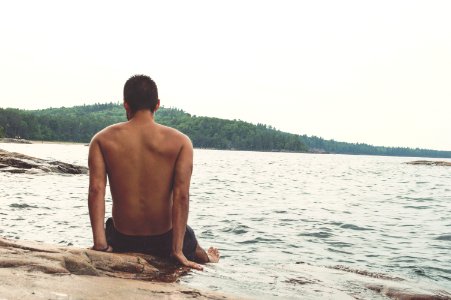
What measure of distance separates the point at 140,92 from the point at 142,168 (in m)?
0.82

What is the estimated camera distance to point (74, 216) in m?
14.3

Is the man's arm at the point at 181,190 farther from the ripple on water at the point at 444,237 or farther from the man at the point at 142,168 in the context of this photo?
the ripple on water at the point at 444,237

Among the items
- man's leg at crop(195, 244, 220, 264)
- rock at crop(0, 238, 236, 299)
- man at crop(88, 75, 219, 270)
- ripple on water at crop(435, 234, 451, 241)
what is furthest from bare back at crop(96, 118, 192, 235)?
ripple on water at crop(435, 234, 451, 241)

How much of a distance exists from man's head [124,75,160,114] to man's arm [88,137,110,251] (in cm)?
57

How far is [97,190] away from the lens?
5043mm

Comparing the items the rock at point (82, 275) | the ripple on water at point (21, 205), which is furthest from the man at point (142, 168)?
the ripple on water at point (21, 205)

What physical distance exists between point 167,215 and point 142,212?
0.28 meters

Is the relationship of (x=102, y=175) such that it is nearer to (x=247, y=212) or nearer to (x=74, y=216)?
(x=74, y=216)

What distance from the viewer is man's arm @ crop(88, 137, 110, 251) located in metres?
5.04

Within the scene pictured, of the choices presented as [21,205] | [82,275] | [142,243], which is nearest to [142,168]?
[142,243]

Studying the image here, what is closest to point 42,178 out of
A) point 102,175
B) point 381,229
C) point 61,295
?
point 381,229

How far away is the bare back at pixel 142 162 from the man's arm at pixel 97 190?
67 mm

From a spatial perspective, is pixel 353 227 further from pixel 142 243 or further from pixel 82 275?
pixel 82 275

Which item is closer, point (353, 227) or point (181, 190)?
point (181, 190)
